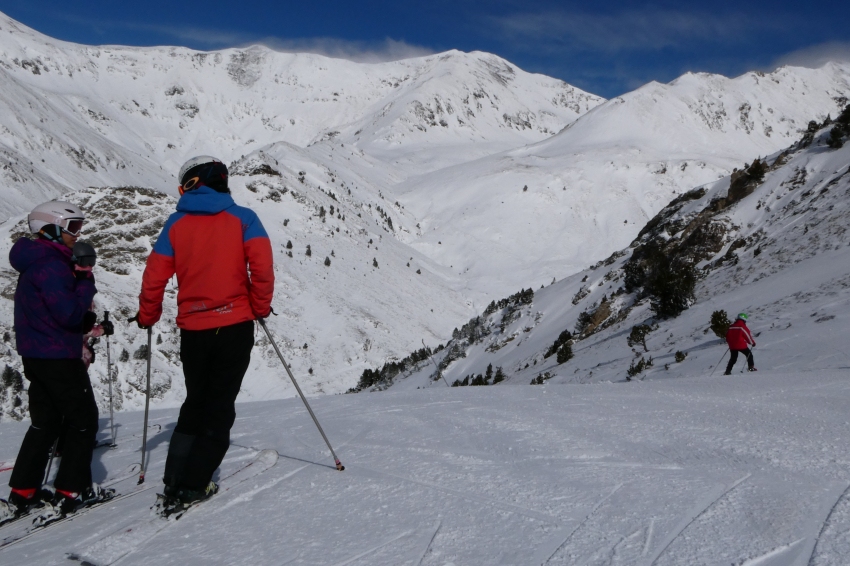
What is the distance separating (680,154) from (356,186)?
1634 inches

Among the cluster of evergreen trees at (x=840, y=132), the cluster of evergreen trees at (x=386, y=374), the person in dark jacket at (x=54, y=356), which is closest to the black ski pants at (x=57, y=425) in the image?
the person in dark jacket at (x=54, y=356)

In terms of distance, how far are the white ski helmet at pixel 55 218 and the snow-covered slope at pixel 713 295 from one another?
9.28 m

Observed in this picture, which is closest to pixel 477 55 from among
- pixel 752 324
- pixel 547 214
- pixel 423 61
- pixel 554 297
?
pixel 423 61

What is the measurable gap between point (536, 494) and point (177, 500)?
89.2 inches

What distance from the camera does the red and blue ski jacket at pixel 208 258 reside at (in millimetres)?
3750

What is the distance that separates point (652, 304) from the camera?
1548 centimetres

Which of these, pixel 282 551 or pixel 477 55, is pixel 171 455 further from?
pixel 477 55

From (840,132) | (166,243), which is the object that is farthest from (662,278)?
(166,243)

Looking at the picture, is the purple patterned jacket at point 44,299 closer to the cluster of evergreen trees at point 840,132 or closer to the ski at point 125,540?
the ski at point 125,540

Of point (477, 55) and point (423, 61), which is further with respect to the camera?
point (423, 61)

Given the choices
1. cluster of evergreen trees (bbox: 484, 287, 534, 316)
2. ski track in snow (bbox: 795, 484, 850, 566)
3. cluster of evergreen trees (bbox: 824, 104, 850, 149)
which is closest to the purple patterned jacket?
ski track in snow (bbox: 795, 484, 850, 566)

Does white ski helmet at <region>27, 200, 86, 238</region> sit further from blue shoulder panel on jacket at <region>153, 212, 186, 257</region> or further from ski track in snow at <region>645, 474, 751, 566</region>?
ski track in snow at <region>645, 474, 751, 566</region>

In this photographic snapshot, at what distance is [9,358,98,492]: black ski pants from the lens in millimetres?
4113

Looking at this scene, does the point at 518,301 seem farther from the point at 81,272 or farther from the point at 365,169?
the point at 365,169
